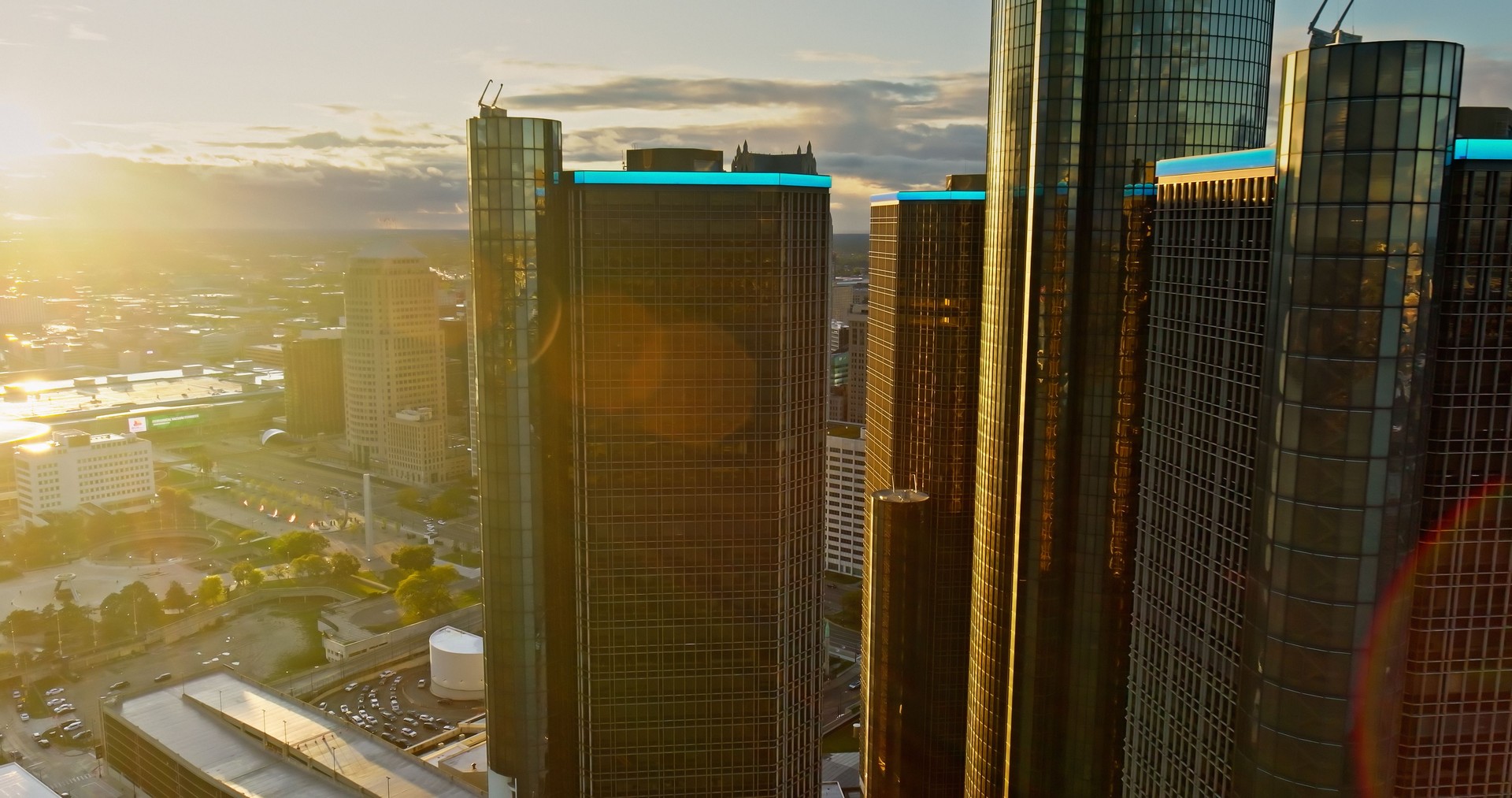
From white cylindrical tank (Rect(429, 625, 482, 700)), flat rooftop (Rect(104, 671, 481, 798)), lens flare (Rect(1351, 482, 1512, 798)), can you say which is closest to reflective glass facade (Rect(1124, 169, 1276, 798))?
lens flare (Rect(1351, 482, 1512, 798))

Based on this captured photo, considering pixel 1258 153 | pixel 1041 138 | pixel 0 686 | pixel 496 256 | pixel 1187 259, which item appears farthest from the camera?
Answer: pixel 0 686

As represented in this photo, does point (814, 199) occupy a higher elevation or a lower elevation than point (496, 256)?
higher

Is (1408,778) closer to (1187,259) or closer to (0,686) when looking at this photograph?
(1187,259)

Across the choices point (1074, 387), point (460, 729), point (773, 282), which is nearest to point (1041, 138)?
point (1074, 387)

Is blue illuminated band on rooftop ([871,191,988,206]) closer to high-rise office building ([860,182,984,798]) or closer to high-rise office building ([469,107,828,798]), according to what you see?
high-rise office building ([860,182,984,798])

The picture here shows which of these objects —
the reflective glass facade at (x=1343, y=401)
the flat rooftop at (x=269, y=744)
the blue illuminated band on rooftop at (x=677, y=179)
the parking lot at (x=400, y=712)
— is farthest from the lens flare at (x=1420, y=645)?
the parking lot at (x=400, y=712)

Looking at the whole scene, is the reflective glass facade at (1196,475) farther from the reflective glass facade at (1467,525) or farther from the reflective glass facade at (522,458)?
the reflective glass facade at (522,458)

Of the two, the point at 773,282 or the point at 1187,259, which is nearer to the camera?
the point at 1187,259

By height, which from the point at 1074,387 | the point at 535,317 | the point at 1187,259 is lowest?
the point at 1074,387
